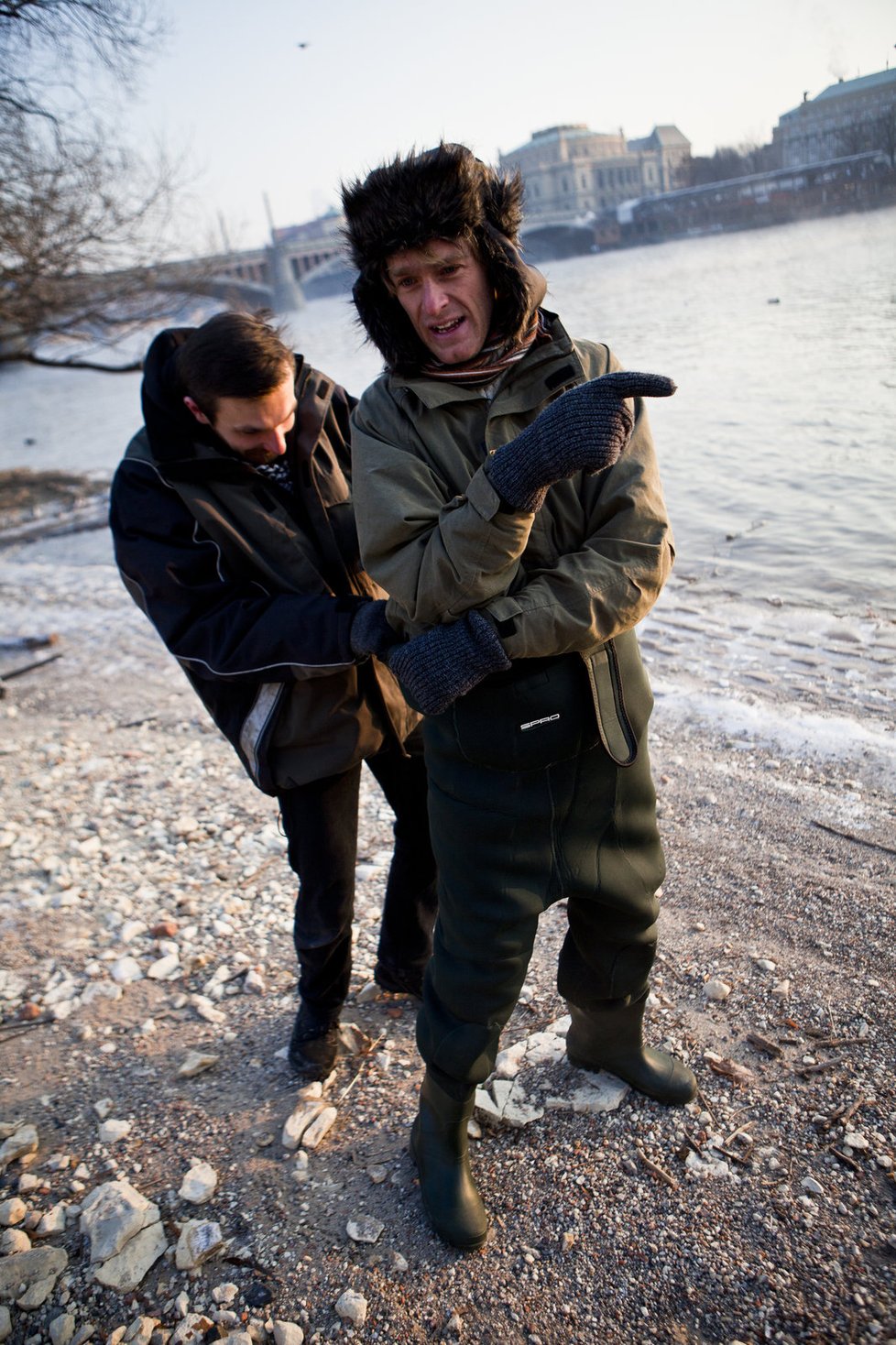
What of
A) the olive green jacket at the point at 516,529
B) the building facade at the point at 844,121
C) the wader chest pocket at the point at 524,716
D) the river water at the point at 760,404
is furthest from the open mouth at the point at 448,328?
the building facade at the point at 844,121

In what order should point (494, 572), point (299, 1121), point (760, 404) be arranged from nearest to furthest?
point (494, 572), point (299, 1121), point (760, 404)

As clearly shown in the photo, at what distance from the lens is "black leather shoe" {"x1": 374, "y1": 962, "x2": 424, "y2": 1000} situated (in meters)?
2.81

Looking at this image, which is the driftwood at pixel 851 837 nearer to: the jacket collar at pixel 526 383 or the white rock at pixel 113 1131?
the jacket collar at pixel 526 383

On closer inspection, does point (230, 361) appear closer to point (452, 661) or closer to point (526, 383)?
point (526, 383)

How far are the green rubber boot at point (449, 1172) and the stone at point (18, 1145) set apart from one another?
113 cm

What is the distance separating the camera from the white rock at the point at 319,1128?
2350 mm

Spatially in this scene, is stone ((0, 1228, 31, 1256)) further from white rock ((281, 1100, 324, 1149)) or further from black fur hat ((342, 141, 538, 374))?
black fur hat ((342, 141, 538, 374))

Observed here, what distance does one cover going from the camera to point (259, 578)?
2283 millimetres

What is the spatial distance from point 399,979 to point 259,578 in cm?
139

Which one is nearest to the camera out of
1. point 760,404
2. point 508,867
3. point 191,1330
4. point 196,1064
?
point 508,867

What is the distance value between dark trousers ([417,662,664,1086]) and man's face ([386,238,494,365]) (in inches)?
29.5

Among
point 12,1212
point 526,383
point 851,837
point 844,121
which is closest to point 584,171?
point 844,121

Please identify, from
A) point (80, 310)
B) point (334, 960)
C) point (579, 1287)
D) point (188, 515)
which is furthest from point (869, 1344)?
point (80, 310)

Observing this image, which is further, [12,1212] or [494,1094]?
[494,1094]
